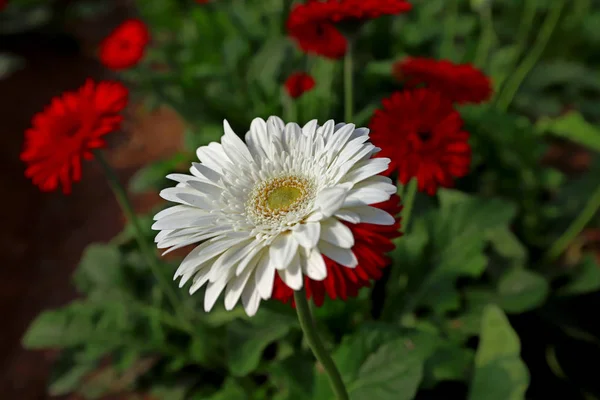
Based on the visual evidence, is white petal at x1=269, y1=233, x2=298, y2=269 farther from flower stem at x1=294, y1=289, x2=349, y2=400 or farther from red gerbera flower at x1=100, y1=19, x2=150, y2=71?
red gerbera flower at x1=100, y1=19, x2=150, y2=71

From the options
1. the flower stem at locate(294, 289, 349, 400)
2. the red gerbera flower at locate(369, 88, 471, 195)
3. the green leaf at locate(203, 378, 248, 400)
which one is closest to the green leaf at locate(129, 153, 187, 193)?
the green leaf at locate(203, 378, 248, 400)

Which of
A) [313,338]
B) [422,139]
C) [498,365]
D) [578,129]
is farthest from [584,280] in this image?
[313,338]

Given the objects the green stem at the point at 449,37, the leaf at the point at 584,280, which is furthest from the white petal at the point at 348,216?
the green stem at the point at 449,37

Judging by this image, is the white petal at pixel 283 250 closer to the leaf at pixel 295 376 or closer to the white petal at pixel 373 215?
the white petal at pixel 373 215

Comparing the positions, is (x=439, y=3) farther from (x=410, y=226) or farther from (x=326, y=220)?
(x=326, y=220)

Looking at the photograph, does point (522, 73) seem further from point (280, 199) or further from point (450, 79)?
point (280, 199)

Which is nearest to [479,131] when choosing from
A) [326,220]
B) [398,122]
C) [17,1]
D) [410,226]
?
[410,226]
